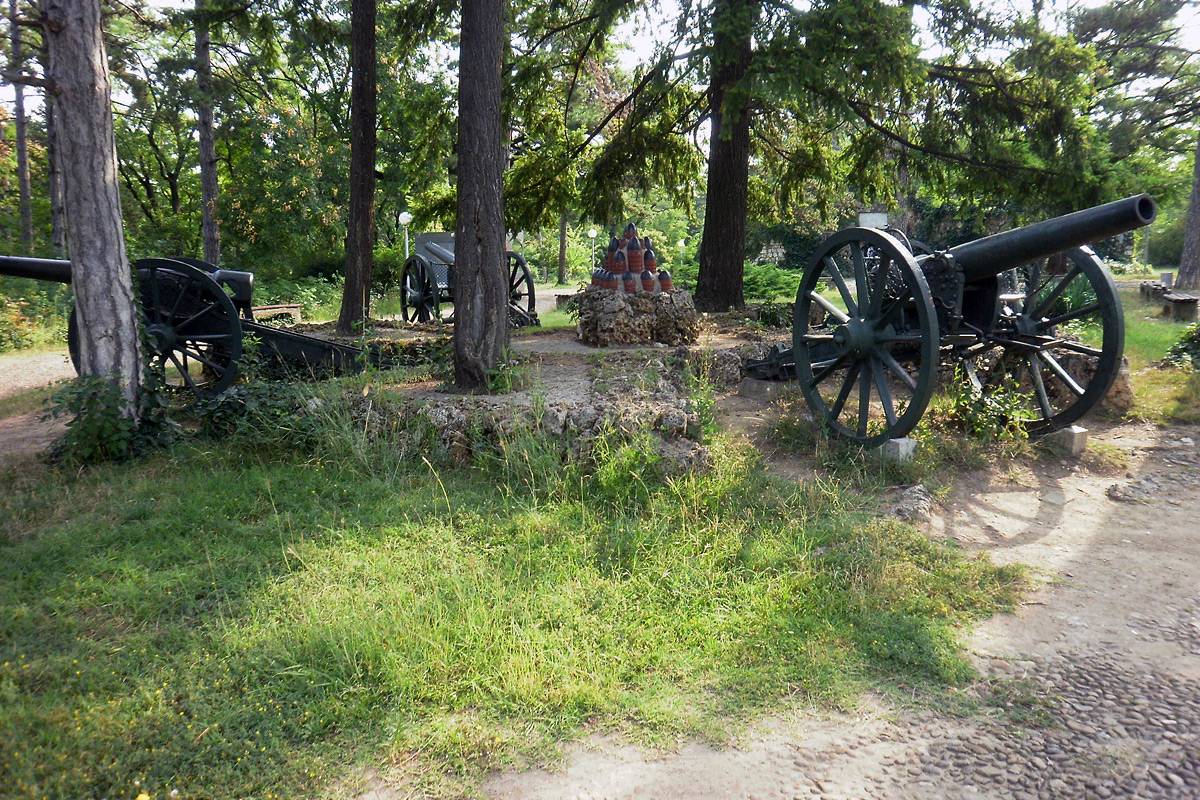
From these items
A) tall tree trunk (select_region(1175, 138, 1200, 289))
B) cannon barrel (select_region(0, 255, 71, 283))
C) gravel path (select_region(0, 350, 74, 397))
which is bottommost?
gravel path (select_region(0, 350, 74, 397))

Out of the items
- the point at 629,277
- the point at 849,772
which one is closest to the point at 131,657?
the point at 849,772

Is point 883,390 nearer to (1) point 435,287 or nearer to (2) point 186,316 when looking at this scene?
(2) point 186,316

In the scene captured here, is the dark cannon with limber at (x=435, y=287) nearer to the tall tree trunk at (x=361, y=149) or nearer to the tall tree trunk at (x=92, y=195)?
the tall tree trunk at (x=361, y=149)

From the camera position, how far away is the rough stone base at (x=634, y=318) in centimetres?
995

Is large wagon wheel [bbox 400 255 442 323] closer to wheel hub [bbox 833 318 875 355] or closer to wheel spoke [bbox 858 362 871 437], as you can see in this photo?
wheel hub [bbox 833 318 875 355]

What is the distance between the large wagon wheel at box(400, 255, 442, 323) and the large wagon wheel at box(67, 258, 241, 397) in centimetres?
565

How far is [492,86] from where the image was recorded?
23.8 ft

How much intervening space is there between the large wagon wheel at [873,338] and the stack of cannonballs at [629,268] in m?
2.86

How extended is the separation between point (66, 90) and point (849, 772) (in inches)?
283

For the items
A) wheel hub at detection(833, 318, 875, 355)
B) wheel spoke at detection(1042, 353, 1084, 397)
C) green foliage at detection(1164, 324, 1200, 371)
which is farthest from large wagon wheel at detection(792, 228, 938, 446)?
green foliage at detection(1164, 324, 1200, 371)

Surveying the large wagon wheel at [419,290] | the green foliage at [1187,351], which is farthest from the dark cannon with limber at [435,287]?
the green foliage at [1187,351]

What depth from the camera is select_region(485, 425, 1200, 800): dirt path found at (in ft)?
10.1

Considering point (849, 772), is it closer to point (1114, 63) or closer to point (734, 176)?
point (734, 176)

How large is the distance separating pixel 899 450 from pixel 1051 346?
2.08m
